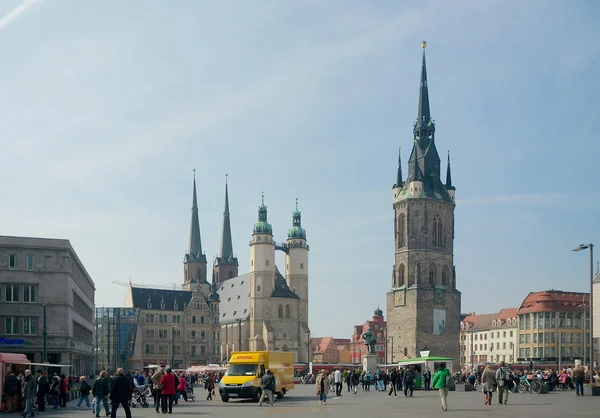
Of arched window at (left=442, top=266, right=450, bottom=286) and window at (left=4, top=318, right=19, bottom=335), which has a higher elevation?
arched window at (left=442, top=266, right=450, bottom=286)

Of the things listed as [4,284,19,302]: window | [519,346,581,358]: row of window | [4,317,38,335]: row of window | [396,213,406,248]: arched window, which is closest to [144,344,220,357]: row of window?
[396,213,406,248]: arched window

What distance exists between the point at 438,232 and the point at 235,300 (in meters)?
44.4

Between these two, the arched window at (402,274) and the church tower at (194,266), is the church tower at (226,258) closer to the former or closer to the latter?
the church tower at (194,266)

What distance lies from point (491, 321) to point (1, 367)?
135 metres

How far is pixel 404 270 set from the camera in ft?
424

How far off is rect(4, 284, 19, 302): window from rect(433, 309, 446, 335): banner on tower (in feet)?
239

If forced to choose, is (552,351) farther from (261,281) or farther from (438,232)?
(261,281)

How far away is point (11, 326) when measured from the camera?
64.1m

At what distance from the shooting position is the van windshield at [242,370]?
3712 cm

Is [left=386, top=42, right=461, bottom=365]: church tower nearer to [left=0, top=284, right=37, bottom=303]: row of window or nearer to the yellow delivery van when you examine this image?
[left=0, top=284, right=37, bottom=303]: row of window

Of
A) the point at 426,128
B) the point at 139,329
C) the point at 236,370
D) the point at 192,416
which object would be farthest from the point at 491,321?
the point at 192,416

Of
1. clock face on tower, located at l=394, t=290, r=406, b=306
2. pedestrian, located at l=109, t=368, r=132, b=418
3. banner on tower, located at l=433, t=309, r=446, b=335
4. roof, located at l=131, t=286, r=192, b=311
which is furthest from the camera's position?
roof, located at l=131, t=286, r=192, b=311

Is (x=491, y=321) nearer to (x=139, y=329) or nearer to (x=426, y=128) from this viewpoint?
(x=426, y=128)

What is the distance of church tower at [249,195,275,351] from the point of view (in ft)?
473
